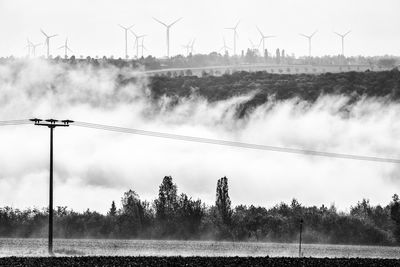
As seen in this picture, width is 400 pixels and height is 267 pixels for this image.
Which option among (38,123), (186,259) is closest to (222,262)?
(186,259)

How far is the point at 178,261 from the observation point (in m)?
117

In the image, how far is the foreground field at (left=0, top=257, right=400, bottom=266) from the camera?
363 ft

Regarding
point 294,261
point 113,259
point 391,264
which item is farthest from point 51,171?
point 391,264

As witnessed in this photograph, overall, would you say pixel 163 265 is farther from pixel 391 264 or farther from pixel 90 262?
pixel 391 264

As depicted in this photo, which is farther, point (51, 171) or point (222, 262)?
point (51, 171)

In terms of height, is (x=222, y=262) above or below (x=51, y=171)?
below

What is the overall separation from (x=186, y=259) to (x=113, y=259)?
26.9 feet

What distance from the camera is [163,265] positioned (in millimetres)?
111125

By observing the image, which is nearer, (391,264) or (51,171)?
(391,264)

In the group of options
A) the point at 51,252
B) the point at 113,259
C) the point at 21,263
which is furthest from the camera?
the point at 51,252

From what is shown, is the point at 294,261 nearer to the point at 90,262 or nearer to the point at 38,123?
the point at 90,262

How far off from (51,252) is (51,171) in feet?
32.6

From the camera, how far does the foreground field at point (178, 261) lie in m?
111

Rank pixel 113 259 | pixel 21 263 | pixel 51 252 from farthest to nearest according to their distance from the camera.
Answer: pixel 51 252, pixel 113 259, pixel 21 263
